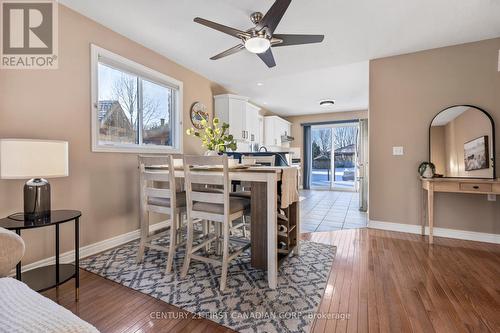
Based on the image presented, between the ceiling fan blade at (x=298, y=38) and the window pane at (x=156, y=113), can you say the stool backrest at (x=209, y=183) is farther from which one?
the window pane at (x=156, y=113)

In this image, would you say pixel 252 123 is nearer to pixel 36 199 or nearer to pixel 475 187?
pixel 475 187

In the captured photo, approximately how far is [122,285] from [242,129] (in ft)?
11.8

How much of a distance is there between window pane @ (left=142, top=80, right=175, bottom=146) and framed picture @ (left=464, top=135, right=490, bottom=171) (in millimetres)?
3990

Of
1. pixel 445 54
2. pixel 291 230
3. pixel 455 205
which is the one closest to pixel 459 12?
pixel 445 54

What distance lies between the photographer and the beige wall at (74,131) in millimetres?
1934

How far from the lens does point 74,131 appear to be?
229cm

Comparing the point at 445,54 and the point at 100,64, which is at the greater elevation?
the point at 445,54

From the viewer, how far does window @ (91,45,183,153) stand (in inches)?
102

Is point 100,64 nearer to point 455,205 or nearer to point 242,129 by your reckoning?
point 242,129

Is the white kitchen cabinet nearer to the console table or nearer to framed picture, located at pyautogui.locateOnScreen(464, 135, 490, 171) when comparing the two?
the console table

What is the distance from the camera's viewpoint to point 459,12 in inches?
90.6

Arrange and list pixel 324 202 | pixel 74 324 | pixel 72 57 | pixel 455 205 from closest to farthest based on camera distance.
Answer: pixel 74 324 < pixel 72 57 < pixel 455 205 < pixel 324 202

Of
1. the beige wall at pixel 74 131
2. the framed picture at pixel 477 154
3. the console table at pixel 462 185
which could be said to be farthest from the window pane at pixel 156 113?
the framed picture at pixel 477 154

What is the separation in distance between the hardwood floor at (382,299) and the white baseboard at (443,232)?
447 mm
